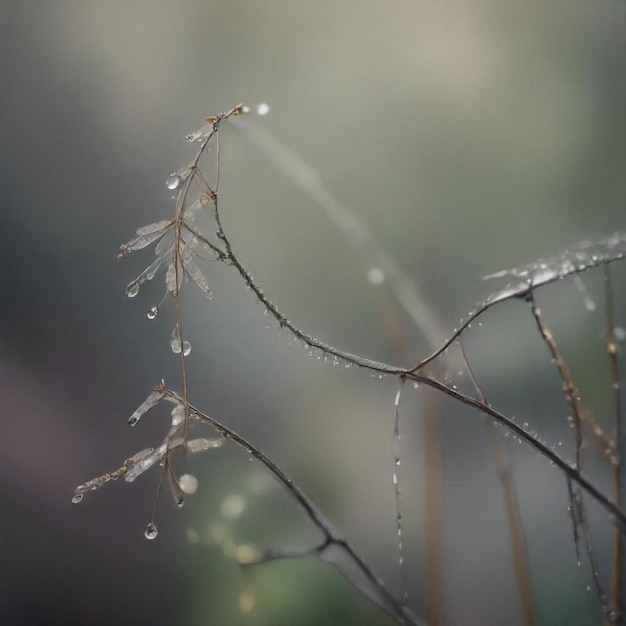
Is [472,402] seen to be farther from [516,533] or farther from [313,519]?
[516,533]

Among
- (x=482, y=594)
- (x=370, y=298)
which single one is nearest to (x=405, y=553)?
(x=482, y=594)

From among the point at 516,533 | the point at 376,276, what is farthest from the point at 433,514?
the point at 376,276

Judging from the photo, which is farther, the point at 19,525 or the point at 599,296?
the point at 599,296

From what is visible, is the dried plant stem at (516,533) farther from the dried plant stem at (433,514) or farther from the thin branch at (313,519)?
the thin branch at (313,519)

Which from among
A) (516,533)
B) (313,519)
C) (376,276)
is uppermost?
(376,276)

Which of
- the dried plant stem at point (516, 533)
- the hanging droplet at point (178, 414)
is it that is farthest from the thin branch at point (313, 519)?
the dried plant stem at point (516, 533)

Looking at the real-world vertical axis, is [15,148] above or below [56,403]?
above

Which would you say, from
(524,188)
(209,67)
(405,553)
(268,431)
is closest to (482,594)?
(405,553)

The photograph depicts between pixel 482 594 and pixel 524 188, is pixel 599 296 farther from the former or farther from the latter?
pixel 482 594

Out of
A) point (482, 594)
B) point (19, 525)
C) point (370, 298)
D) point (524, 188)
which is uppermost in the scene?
point (524, 188)
